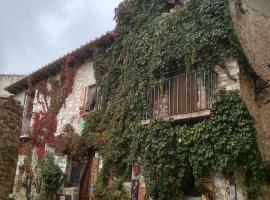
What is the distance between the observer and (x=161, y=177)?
30.2ft

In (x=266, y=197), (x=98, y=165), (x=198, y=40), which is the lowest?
(x=266, y=197)

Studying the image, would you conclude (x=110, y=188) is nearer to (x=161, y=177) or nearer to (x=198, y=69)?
(x=161, y=177)

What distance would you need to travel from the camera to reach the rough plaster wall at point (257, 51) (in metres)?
9.09

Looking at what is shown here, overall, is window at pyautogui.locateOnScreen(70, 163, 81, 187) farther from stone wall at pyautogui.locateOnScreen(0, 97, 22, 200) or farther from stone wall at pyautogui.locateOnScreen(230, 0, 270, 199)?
stone wall at pyautogui.locateOnScreen(230, 0, 270, 199)

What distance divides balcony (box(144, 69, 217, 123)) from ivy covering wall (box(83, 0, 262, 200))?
0.25 metres

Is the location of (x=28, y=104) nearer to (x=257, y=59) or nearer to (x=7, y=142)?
(x=7, y=142)

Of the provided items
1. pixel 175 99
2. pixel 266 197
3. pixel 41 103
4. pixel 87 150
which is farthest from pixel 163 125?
pixel 41 103

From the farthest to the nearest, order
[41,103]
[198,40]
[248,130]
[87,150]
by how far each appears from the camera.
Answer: [41,103] < [87,150] < [198,40] < [248,130]

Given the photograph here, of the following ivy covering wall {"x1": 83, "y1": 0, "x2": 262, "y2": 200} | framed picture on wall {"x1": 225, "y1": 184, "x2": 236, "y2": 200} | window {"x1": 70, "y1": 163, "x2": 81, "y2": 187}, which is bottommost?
framed picture on wall {"x1": 225, "y1": 184, "x2": 236, "y2": 200}

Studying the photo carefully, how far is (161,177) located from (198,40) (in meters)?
3.82

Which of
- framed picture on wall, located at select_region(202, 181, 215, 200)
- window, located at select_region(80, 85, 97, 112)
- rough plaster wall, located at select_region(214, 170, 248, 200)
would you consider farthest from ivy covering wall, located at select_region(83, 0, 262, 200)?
window, located at select_region(80, 85, 97, 112)

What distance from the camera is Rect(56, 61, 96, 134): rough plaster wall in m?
13.9

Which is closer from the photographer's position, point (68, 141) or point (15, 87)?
point (68, 141)

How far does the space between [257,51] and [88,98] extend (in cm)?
646
